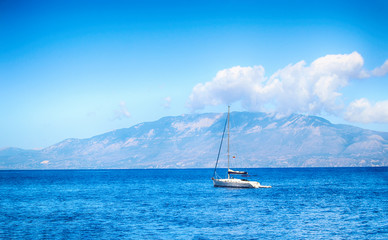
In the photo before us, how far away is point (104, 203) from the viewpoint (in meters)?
75.4

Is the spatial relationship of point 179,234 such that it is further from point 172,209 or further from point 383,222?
point 383,222

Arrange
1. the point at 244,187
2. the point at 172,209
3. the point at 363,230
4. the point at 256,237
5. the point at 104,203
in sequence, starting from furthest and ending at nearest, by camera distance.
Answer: the point at 244,187
the point at 104,203
the point at 172,209
the point at 363,230
the point at 256,237

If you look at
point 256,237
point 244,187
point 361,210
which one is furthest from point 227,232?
point 244,187

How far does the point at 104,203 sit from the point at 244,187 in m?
43.1

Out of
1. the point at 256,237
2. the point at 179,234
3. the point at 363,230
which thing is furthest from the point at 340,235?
the point at 179,234

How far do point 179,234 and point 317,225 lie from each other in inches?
653

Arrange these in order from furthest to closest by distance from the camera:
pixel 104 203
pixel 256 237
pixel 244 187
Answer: pixel 244 187 < pixel 104 203 < pixel 256 237

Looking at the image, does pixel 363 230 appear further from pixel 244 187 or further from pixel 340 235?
pixel 244 187

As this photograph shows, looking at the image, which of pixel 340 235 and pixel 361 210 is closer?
pixel 340 235

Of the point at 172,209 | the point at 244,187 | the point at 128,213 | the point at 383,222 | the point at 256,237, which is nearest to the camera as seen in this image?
the point at 256,237

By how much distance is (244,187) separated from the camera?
355 ft

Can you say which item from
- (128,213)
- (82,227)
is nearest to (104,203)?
(128,213)

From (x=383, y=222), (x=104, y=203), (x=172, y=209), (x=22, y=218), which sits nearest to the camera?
(x=383, y=222)

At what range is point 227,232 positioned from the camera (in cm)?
4634
